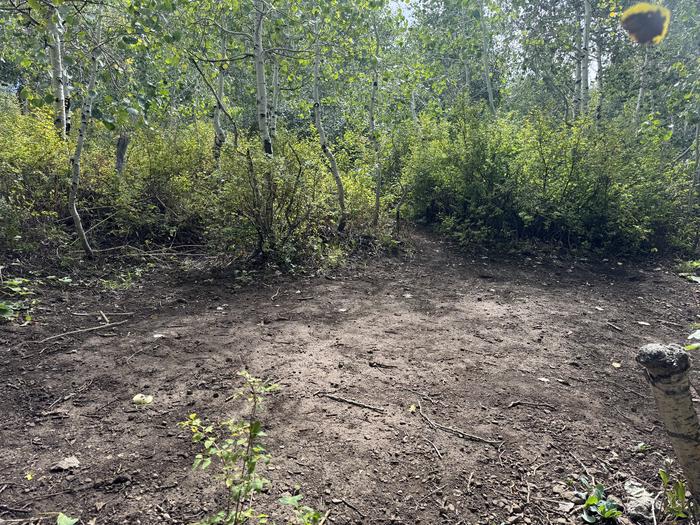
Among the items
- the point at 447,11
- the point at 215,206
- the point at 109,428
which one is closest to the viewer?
the point at 109,428

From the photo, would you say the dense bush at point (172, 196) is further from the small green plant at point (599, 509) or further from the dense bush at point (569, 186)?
the small green plant at point (599, 509)

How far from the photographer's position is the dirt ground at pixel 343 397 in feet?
6.05

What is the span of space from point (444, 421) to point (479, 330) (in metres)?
1.46

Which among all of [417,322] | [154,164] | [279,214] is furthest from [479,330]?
[154,164]

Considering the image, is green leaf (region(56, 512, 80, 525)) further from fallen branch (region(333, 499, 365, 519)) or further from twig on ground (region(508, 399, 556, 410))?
twig on ground (region(508, 399, 556, 410))

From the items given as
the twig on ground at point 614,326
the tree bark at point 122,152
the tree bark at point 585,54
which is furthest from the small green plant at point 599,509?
the tree bark at point 585,54

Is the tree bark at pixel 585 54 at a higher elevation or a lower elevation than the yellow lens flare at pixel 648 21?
higher

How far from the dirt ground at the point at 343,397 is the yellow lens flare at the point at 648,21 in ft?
6.02

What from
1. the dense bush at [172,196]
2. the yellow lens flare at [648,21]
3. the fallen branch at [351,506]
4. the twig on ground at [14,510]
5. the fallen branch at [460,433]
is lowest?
the twig on ground at [14,510]

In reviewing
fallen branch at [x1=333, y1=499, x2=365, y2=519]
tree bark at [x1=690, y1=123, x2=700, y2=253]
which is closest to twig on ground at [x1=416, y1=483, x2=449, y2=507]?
fallen branch at [x1=333, y1=499, x2=365, y2=519]

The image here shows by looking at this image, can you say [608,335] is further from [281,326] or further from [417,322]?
[281,326]

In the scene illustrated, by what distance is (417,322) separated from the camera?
384cm

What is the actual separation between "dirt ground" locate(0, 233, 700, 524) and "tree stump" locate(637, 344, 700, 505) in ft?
1.89

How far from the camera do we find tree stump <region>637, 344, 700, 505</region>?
4.19 feet
